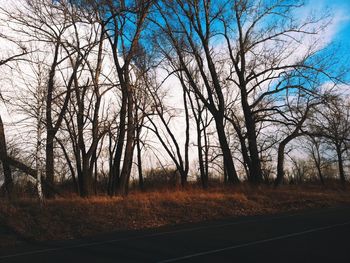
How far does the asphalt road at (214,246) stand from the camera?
848 cm

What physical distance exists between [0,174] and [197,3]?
17.7 meters

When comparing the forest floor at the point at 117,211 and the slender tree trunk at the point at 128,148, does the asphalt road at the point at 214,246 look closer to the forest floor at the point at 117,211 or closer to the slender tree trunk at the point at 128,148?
the forest floor at the point at 117,211

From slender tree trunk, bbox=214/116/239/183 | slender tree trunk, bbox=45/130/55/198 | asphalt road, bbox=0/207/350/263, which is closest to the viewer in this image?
asphalt road, bbox=0/207/350/263

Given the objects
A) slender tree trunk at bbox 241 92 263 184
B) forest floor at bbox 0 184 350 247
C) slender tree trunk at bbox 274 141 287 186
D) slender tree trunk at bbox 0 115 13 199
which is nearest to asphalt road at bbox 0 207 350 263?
forest floor at bbox 0 184 350 247

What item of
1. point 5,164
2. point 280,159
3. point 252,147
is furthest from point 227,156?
point 5,164

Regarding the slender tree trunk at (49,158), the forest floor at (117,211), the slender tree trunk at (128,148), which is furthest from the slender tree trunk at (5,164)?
the slender tree trunk at (128,148)

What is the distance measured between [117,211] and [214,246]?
8.28 meters

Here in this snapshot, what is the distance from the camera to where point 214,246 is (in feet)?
32.3

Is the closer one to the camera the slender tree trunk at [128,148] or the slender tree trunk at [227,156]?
the slender tree trunk at [128,148]

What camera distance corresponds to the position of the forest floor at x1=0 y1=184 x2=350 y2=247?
47.5 feet

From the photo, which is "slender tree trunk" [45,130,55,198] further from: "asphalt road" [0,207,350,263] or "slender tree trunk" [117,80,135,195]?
"asphalt road" [0,207,350,263]

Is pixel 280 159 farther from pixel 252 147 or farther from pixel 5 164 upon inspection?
pixel 5 164

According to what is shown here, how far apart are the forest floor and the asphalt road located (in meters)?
2.13

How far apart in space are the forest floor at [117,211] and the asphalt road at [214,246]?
213cm
